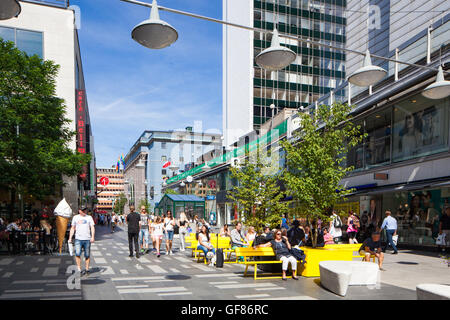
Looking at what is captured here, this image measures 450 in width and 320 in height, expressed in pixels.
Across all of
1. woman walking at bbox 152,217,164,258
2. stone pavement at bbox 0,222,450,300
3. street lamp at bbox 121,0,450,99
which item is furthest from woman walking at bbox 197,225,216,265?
street lamp at bbox 121,0,450,99

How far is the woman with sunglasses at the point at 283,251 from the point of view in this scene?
9.63 metres

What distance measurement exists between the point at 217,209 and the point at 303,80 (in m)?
22.3

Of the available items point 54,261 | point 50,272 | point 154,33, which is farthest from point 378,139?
point 154,33

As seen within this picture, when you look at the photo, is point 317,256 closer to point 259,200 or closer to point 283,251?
point 283,251

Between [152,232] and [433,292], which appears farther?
[152,232]

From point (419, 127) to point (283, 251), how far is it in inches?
432

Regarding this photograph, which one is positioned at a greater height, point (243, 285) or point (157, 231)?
point (157, 231)

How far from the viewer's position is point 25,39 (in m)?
28.5

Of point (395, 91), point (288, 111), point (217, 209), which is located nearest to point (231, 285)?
point (395, 91)

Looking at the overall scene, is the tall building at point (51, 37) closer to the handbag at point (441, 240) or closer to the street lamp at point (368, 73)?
the handbag at point (441, 240)

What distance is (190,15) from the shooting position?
17.5 feet

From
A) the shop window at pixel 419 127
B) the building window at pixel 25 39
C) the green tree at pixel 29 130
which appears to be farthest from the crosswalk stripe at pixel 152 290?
the building window at pixel 25 39

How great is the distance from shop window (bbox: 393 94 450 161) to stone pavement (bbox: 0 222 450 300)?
18.0 ft

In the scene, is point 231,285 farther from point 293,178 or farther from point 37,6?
point 37,6
